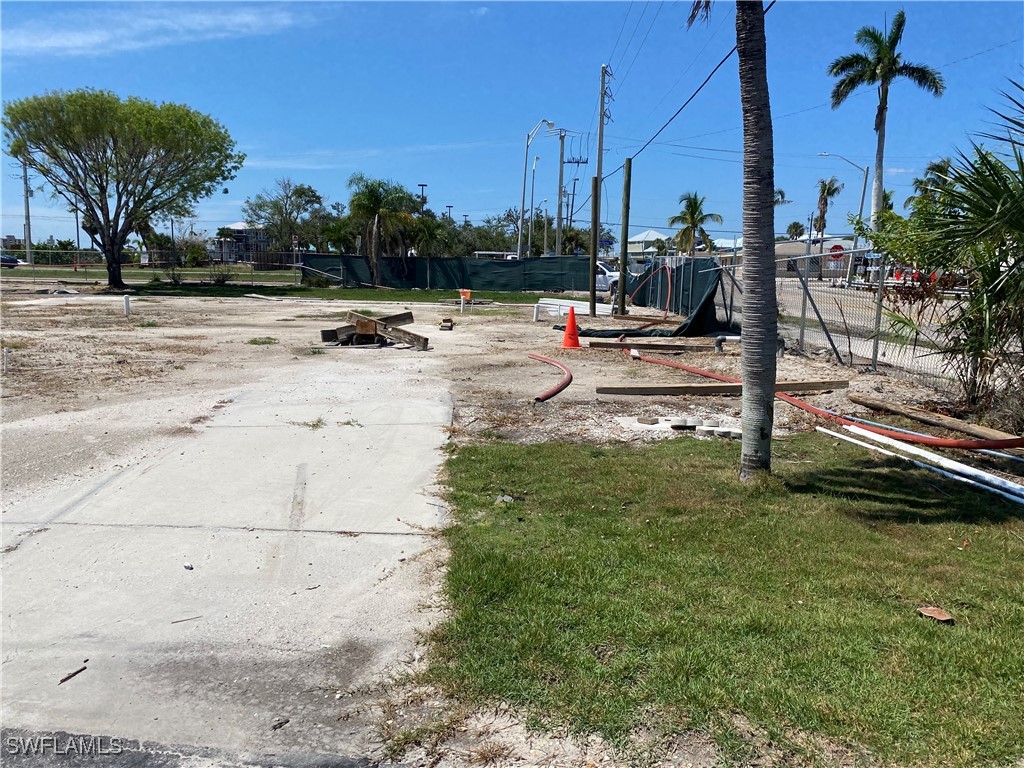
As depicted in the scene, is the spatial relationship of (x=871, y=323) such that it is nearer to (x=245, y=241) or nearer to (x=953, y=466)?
(x=953, y=466)

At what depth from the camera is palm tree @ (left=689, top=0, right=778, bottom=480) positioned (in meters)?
5.55

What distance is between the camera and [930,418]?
26.2 feet

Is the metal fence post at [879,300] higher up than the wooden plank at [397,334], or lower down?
higher up

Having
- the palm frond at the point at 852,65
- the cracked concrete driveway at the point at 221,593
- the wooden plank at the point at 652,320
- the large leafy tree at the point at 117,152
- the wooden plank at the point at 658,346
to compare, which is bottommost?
A: the cracked concrete driveway at the point at 221,593

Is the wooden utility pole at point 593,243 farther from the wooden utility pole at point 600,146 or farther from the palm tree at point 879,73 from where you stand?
the palm tree at point 879,73

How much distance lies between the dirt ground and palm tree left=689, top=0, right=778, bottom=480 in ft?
6.78

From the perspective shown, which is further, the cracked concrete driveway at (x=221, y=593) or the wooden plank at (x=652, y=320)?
the wooden plank at (x=652, y=320)

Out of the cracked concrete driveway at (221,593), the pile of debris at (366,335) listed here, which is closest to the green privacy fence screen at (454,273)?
the pile of debris at (366,335)

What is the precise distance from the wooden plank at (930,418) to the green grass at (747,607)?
1.70m

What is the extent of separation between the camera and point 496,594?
3986 millimetres

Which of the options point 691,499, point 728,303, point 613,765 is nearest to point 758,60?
point 691,499

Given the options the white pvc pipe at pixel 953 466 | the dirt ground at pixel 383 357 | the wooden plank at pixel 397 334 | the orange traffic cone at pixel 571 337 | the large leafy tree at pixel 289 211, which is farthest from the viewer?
the large leafy tree at pixel 289 211

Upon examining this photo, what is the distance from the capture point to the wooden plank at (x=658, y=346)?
1477cm

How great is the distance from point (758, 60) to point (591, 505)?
3510 millimetres
